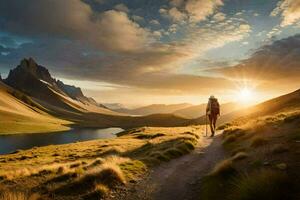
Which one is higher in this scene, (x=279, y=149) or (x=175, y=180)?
(x=279, y=149)

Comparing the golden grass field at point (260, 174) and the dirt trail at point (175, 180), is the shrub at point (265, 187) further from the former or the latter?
the dirt trail at point (175, 180)

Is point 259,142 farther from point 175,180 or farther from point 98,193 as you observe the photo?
point 98,193

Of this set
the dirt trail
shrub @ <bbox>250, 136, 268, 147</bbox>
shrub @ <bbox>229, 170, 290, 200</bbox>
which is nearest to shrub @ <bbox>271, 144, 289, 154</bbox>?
shrub @ <bbox>250, 136, 268, 147</bbox>

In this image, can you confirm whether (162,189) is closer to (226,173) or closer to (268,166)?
(226,173)

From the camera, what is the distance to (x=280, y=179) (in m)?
10.2

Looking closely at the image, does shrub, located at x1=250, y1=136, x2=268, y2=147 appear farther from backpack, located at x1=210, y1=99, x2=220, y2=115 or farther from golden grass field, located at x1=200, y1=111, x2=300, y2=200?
backpack, located at x1=210, y1=99, x2=220, y2=115

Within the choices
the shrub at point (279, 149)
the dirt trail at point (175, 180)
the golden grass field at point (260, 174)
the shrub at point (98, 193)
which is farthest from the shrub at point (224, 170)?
the shrub at point (98, 193)

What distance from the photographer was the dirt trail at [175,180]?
1284cm

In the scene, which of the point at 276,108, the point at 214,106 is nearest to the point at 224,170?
the point at 214,106

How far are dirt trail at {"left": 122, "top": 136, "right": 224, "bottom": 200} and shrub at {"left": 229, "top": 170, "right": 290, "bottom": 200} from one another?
267 centimetres

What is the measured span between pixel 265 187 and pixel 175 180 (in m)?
5.89

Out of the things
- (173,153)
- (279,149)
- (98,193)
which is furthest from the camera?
(173,153)

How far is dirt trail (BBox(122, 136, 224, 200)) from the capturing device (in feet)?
42.1

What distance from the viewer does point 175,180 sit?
15047 mm
